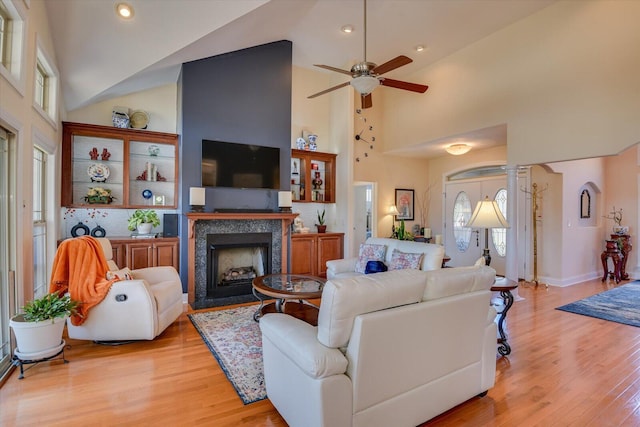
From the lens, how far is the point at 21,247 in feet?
9.10

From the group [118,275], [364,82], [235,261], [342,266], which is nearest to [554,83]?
[364,82]

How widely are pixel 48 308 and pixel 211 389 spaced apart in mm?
1551

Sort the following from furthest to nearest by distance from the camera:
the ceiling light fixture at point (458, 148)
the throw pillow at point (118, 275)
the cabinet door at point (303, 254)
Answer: the ceiling light fixture at point (458, 148)
the cabinet door at point (303, 254)
the throw pillow at point (118, 275)

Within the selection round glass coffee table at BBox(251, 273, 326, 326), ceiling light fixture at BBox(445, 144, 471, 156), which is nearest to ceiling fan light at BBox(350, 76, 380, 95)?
round glass coffee table at BBox(251, 273, 326, 326)

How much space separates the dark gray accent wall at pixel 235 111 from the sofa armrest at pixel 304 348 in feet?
10.6

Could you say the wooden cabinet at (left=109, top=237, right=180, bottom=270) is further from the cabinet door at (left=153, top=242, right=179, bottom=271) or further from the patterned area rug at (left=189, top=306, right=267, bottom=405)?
the patterned area rug at (left=189, top=306, right=267, bottom=405)

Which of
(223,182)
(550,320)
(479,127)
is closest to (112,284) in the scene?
(223,182)

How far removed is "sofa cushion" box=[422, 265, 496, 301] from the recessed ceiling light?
160 inches

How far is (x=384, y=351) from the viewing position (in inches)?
67.7

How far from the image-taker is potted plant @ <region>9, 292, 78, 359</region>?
2514 mm

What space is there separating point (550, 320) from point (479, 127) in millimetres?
3222

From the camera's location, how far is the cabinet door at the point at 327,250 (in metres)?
6.02

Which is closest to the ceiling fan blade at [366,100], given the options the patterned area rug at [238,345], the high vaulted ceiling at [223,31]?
the high vaulted ceiling at [223,31]

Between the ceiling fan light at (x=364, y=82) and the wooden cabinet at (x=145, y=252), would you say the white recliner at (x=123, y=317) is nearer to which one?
the wooden cabinet at (x=145, y=252)
